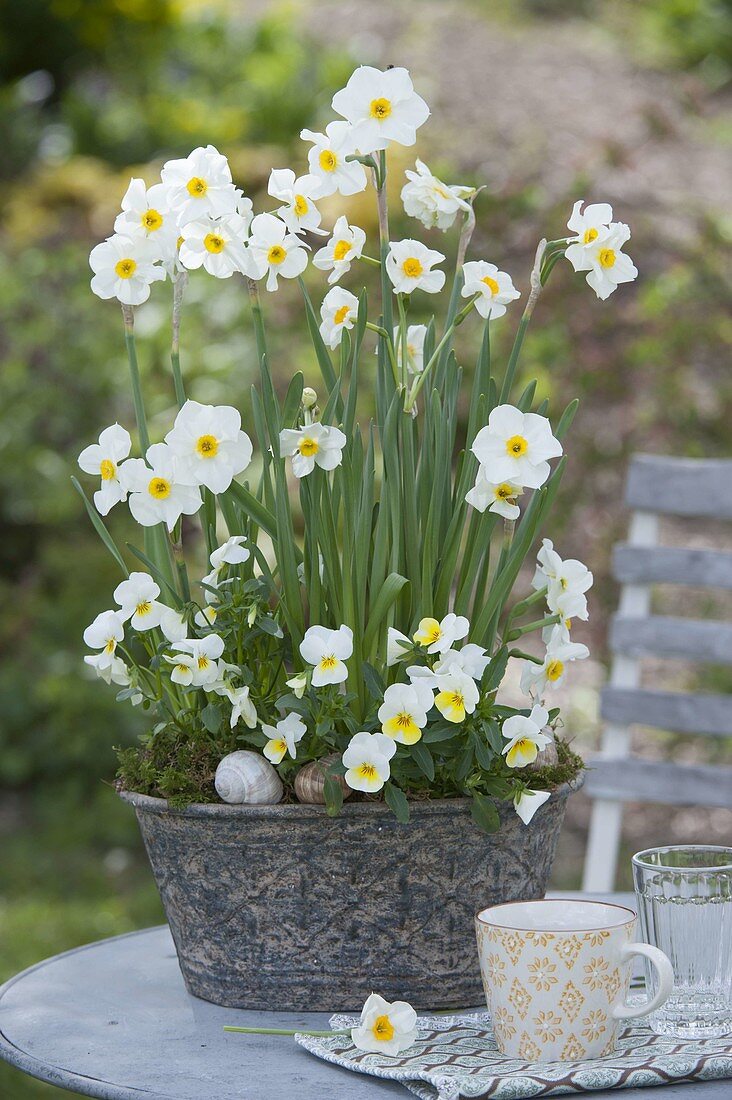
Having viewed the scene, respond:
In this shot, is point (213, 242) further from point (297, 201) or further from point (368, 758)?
point (368, 758)

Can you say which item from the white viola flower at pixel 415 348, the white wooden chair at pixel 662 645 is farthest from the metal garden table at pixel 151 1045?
the white wooden chair at pixel 662 645

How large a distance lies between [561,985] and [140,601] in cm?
43

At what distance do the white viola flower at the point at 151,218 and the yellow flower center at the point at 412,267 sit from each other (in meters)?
0.19

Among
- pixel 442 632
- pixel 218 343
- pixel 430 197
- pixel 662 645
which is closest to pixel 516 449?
pixel 442 632

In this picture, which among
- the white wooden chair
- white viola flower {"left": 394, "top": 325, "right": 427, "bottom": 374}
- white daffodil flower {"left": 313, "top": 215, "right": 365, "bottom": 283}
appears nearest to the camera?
white daffodil flower {"left": 313, "top": 215, "right": 365, "bottom": 283}

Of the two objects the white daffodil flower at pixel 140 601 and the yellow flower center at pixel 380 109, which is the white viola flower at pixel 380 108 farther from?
the white daffodil flower at pixel 140 601

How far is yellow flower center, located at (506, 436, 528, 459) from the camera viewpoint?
960 mm

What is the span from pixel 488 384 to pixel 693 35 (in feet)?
21.6

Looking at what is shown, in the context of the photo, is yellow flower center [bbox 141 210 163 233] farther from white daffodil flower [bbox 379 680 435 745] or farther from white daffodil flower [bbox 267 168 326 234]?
white daffodil flower [bbox 379 680 435 745]

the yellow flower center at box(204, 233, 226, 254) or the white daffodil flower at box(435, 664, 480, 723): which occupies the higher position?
the yellow flower center at box(204, 233, 226, 254)

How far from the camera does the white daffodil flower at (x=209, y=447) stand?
3.17ft

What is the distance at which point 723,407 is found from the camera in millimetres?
3518

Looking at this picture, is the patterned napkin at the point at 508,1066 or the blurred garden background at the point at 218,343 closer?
the patterned napkin at the point at 508,1066

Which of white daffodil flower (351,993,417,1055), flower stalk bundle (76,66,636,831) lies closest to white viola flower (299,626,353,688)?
flower stalk bundle (76,66,636,831)
